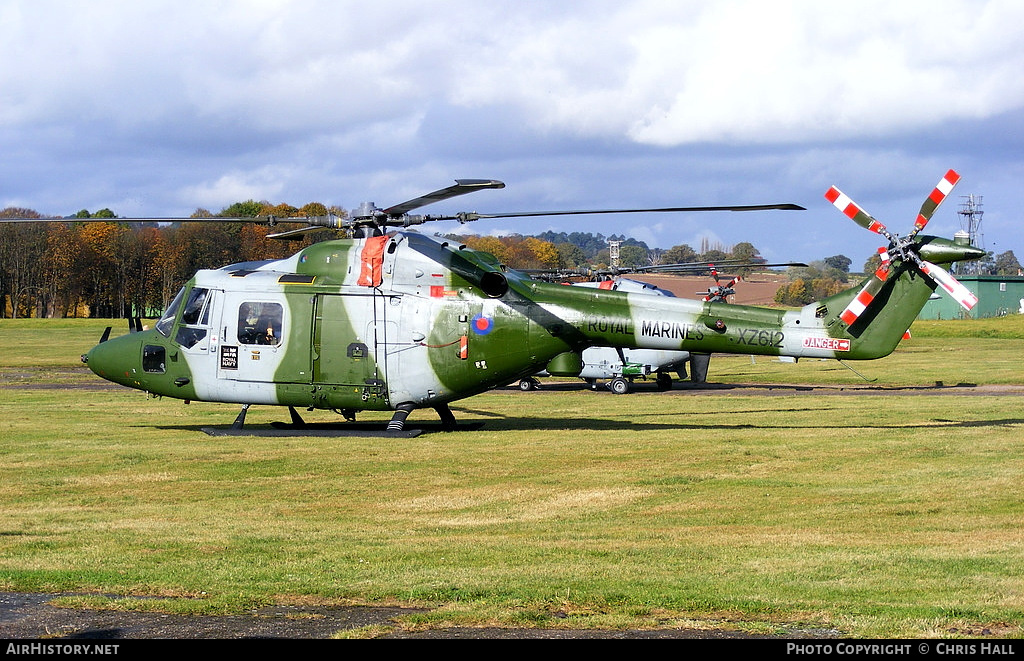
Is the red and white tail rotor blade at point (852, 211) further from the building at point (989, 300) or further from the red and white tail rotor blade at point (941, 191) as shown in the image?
the building at point (989, 300)

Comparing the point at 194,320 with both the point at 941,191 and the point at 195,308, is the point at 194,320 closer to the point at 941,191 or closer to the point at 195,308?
the point at 195,308

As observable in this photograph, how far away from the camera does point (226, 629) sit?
7480 mm

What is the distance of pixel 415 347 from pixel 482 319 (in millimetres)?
1438

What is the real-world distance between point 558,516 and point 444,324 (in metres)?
8.09

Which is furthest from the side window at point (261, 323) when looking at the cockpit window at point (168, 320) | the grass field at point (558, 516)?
the grass field at point (558, 516)

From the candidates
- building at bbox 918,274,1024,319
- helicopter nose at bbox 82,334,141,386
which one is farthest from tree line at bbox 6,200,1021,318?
helicopter nose at bbox 82,334,141,386

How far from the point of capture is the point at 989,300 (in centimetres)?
11444

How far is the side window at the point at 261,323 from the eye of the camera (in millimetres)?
20719

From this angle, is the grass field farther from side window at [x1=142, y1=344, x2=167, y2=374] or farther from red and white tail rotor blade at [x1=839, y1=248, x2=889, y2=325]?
red and white tail rotor blade at [x1=839, y1=248, x2=889, y2=325]

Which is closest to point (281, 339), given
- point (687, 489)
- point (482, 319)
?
point (482, 319)

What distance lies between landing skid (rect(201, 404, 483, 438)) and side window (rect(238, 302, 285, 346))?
146 centimetres

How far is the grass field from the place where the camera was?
824 centimetres

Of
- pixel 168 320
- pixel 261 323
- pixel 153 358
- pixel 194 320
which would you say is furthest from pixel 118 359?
pixel 261 323
